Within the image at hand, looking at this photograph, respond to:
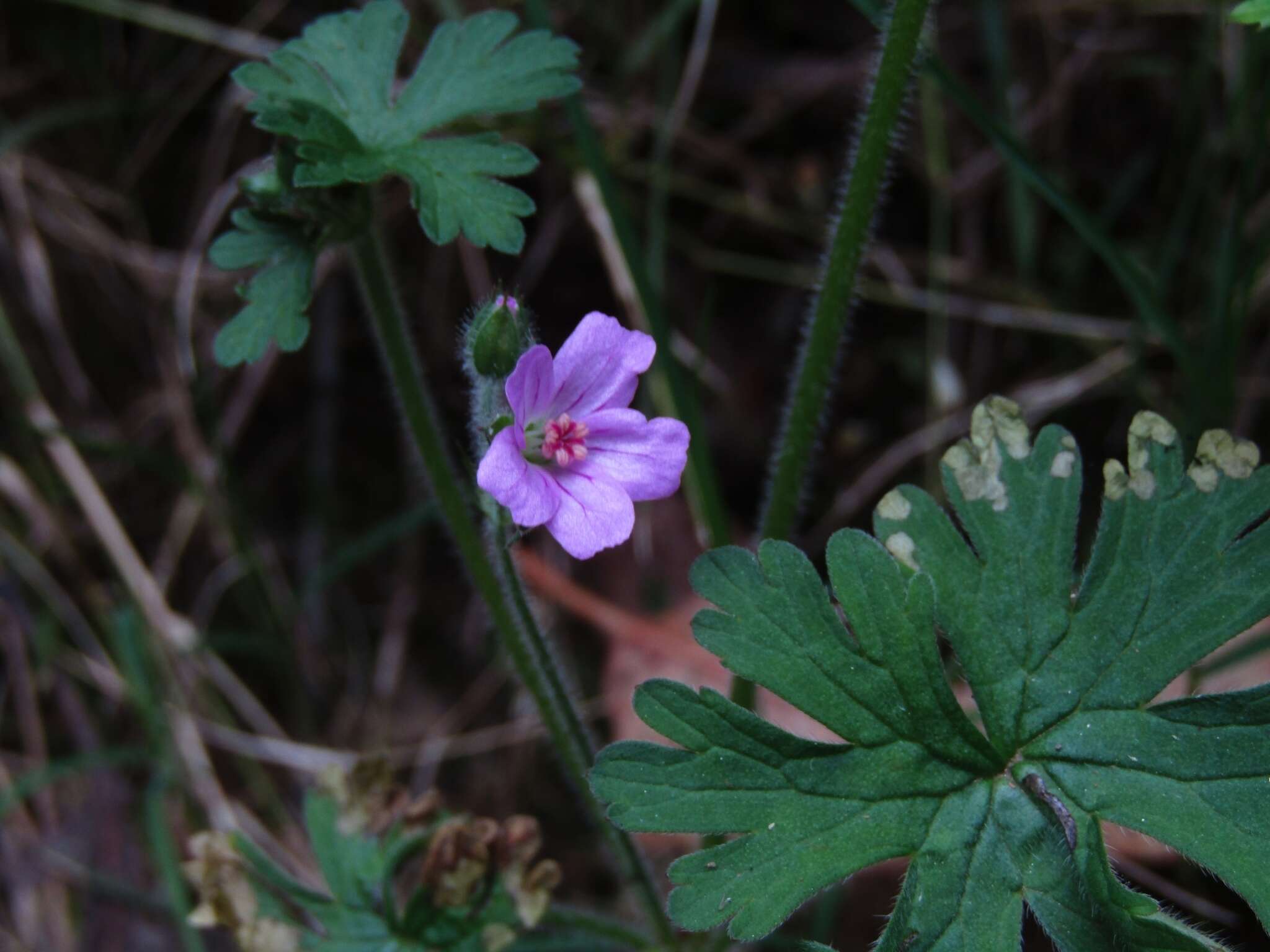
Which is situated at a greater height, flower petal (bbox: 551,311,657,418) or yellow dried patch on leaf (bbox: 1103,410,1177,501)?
flower petal (bbox: 551,311,657,418)

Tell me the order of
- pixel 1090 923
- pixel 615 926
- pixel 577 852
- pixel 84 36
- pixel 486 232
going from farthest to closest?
pixel 84 36 → pixel 577 852 → pixel 615 926 → pixel 486 232 → pixel 1090 923

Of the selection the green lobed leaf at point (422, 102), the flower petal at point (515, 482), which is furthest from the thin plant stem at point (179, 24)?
the flower petal at point (515, 482)

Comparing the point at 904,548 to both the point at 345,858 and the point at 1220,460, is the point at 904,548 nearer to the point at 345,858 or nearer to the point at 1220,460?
the point at 1220,460

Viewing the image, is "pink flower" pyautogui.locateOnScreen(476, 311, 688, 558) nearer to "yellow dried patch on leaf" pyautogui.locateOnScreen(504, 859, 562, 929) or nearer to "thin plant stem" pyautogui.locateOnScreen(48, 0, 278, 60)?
"yellow dried patch on leaf" pyautogui.locateOnScreen(504, 859, 562, 929)

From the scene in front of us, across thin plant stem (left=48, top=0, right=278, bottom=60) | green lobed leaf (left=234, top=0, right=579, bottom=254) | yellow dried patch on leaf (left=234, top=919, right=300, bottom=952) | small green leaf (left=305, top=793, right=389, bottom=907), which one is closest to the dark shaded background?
thin plant stem (left=48, top=0, right=278, bottom=60)

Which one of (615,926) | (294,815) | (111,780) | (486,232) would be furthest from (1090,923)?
(111,780)

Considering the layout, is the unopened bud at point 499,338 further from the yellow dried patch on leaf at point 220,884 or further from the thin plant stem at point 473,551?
the yellow dried patch on leaf at point 220,884

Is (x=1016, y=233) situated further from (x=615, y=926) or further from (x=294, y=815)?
(x=294, y=815)
